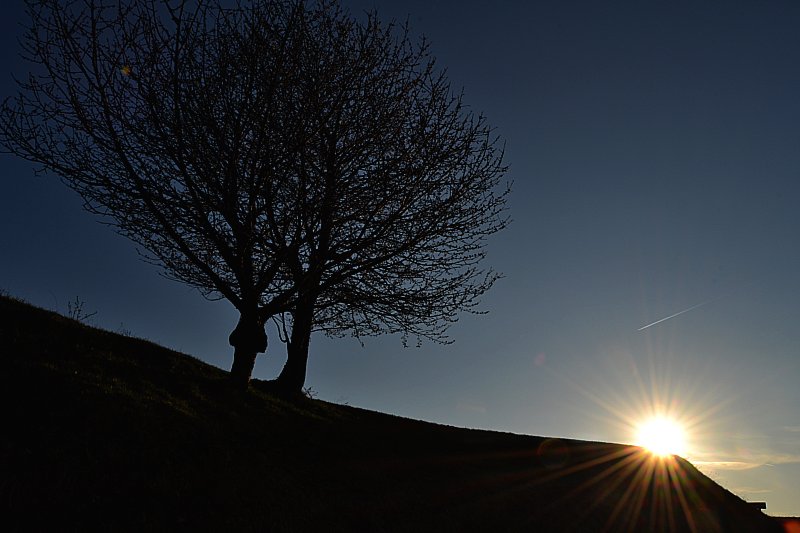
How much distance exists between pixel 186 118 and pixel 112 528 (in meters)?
6.43

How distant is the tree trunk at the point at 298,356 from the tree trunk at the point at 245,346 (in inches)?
83.5

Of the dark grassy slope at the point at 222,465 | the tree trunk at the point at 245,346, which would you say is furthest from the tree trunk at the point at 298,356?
the tree trunk at the point at 245,346

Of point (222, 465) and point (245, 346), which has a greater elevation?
point (245, 346)

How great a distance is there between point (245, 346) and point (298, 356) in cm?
349

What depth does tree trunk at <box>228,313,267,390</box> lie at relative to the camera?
12297 mm

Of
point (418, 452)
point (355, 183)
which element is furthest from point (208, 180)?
point (418, 452)

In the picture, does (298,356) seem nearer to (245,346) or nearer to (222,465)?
(245,346)

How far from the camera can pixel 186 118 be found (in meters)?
9.55

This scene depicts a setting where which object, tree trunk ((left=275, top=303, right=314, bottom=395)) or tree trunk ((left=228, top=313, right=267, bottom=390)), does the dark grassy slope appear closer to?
tree trunk ((left=228, top=313, right=267, bottom=390))

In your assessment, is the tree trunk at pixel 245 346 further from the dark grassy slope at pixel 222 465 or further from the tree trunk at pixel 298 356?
the tree trunk at pixel 298 356

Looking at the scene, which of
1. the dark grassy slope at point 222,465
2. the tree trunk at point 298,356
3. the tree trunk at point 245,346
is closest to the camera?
the dark grassy slope at point 222,465

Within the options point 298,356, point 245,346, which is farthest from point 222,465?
point 298,356

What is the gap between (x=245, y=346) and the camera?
1249 cm

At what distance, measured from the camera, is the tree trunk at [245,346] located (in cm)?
1230
